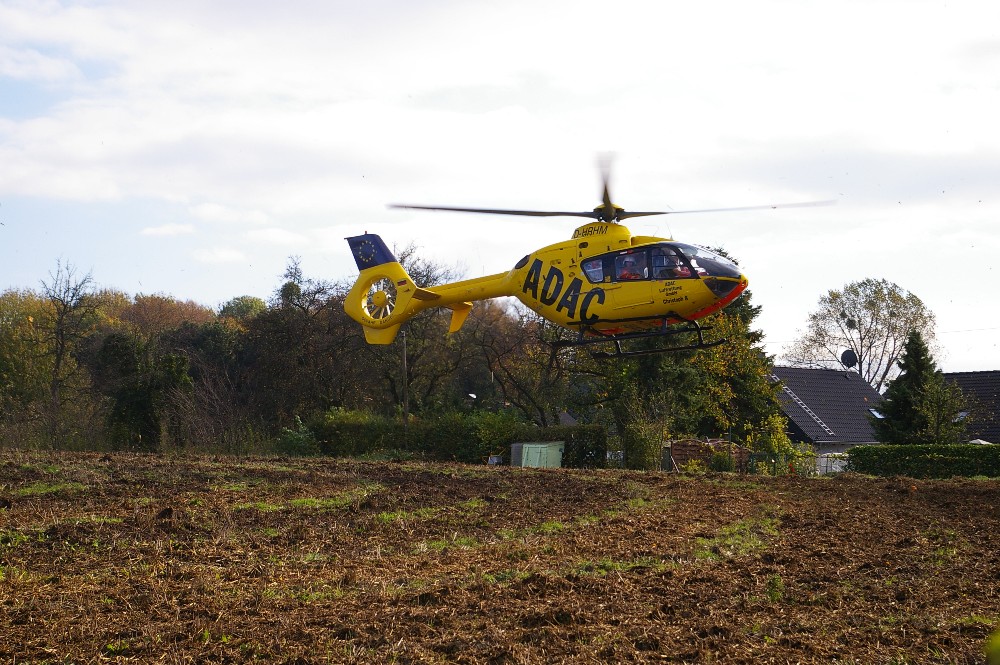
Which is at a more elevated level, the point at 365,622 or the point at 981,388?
the point at 981,388

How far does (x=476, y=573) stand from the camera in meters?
10.3

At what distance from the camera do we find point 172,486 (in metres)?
16.4

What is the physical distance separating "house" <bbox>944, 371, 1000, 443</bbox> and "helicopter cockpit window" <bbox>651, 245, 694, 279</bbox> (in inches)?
984

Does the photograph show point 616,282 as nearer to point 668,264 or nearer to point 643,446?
point 668,264

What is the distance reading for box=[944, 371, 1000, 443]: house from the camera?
133 ft

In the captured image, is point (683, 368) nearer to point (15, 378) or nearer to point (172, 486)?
point (172, 486)

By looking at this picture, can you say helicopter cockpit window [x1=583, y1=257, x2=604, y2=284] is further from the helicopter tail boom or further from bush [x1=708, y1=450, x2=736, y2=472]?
bush [x1=708, y1=450, x2=736, y2=472]

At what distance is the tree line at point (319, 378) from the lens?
34219 mm

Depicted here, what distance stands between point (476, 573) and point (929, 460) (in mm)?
19993

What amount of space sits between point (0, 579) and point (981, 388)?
4353 cm

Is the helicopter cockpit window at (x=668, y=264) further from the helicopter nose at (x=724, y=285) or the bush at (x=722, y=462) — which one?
the bush at (x=722, y=462)

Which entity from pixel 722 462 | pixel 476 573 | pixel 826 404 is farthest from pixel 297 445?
pixel 826 404

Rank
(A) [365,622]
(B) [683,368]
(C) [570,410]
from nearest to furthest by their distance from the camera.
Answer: (A) [365,622]
(B) [683,368]
(C) [570,410]

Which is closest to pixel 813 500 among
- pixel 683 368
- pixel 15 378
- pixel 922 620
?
pixel 922 620
